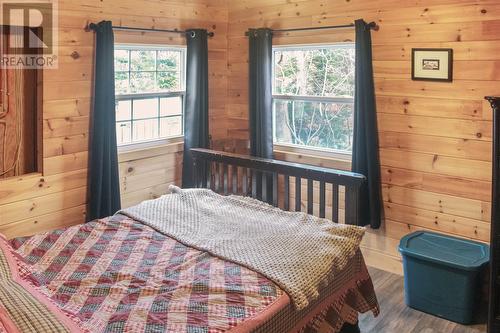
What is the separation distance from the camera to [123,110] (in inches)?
161

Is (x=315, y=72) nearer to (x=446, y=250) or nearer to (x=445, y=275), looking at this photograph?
(x=446, y=250)

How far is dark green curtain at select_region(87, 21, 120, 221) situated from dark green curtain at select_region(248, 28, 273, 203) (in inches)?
48.3

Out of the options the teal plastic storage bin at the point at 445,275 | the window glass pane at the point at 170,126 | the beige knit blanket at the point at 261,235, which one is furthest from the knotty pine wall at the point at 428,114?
the window glass pane at the point at 170,126

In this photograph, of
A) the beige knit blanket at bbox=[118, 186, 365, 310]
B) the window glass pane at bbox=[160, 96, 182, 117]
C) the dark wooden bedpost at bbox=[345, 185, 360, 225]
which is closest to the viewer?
the beige knit blanket at bbox=[118, 186, 365, 310]

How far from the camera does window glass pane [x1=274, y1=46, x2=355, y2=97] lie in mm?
4055

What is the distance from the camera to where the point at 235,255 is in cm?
248

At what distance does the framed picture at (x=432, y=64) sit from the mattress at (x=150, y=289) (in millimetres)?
1480

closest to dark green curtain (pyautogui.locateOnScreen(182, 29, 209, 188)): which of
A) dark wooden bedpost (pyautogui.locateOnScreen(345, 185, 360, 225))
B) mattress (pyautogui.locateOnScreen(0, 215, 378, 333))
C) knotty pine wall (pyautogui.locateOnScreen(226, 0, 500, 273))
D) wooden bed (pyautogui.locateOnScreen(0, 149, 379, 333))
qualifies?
knotty pine wall (pyautogui.locateOnScreen(226, 0, 500, 273))

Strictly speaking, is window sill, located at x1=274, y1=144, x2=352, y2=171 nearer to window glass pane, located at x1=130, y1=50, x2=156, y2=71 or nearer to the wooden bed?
the wooden bed

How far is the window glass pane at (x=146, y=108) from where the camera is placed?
4211 millimetres

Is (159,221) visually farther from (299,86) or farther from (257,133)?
(299,86)

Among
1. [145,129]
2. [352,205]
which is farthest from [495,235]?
[145,129]

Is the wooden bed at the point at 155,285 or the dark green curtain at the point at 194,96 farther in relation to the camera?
the dark green curtain at the point at 194,96

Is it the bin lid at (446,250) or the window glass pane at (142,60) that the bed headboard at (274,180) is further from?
the window glass pane at (142,60)
